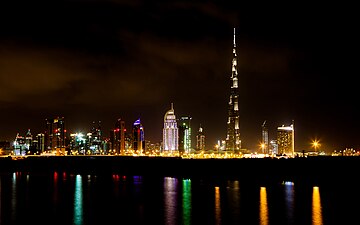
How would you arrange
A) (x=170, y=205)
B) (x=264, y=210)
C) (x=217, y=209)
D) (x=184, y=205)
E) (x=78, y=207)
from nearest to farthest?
1. (x=264, y=210)
2. (x=217, y=209)
3. (x=78, y=207)
4. (x=184, y=205)
5. (x=170, y=205)

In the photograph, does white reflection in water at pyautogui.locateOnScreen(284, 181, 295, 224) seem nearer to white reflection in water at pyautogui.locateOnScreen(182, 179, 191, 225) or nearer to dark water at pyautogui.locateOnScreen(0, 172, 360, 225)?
dark water at pyautogui.locateOnScreen(0, 172, 360, 225)

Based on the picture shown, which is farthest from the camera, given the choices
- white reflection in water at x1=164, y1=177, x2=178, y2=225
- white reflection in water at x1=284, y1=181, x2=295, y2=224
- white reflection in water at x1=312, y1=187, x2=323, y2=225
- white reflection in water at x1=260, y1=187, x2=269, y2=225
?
white reflection in water at x1=284, y1=181, x2=295, y2=224

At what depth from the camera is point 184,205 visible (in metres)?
31.5

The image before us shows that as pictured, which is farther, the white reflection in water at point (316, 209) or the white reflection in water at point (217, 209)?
the white reflection in water at point (217, 209)

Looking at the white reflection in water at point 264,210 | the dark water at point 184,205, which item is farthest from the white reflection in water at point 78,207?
the white reflection in water at point 264,210

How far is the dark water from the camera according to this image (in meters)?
25.8

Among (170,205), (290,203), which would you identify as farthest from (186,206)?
(290,203)

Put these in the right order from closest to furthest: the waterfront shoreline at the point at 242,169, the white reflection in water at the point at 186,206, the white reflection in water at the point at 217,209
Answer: the white reflection in water at the point at 217,209
the white reflection in water at the point at 186,206
the waterfront shoreline at the point at 242,169

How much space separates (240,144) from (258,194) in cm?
10011

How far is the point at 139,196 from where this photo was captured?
36.8 meters

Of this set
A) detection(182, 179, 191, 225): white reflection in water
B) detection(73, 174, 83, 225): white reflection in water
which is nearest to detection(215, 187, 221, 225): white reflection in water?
detection(182, 179, 191, 225): white reflection in water

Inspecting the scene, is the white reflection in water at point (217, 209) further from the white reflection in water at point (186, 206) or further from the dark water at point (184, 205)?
the white reflection in water at point (186, 206)

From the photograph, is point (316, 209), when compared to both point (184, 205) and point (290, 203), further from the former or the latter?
point (184, 205)

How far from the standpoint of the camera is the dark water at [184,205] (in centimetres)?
2583
